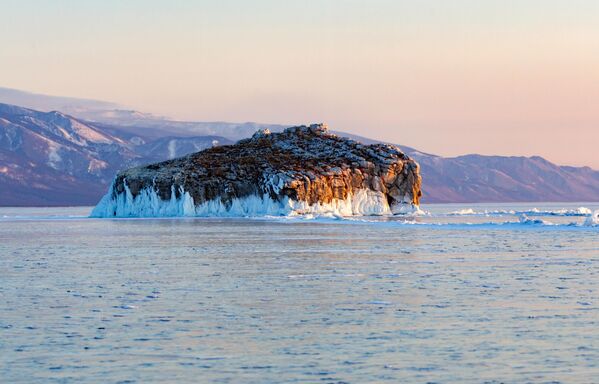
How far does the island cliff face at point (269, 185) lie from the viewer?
4149 inches

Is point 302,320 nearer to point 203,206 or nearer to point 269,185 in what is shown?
point 269,185

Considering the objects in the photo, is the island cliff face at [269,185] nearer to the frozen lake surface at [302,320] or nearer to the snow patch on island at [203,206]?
the snow patch on island at [203,206]

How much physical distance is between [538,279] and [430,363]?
11.5m

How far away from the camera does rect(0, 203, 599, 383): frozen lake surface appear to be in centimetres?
1341

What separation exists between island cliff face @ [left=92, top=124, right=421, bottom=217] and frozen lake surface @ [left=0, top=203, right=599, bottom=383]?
237ft

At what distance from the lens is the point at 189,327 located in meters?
16.8

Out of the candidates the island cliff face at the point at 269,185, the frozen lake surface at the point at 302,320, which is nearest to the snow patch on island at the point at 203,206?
the island cliff face at the point at 269,185

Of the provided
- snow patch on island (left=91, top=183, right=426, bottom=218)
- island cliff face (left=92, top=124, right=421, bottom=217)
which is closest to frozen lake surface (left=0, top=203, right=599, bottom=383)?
snow patch on island (left=91, top=183, right=426, bottom=218)

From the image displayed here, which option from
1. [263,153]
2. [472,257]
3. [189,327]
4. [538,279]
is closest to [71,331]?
[189,327]

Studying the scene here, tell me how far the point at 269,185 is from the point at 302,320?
87.9 m

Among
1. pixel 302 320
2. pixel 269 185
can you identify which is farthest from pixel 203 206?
pixel 302 320

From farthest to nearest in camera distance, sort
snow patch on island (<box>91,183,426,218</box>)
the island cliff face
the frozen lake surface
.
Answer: the island cliff face < snow patch on island (<box>91,183,426,218</box>) < the frozen lake surface

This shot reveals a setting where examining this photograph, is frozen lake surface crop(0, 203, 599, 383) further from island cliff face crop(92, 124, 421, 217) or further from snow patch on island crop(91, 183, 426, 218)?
island cliff face crop(92, 124, 421, 217)

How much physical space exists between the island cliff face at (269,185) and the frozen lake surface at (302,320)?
7232 centimetres
